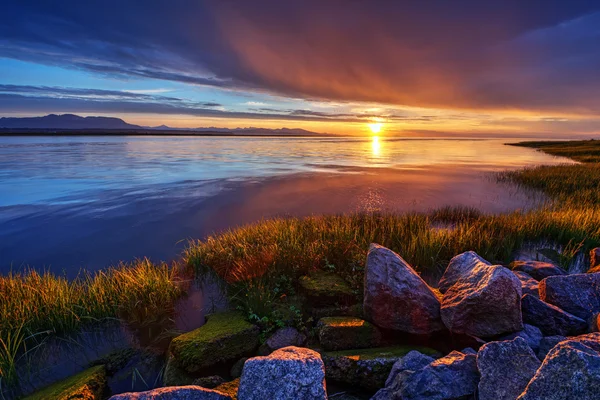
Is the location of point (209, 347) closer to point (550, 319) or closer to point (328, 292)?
point (328, 292)

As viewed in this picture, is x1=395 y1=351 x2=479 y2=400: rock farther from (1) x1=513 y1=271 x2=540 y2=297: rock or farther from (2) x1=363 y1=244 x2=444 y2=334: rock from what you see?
(1) x1=513 y1=271 x2=540 y2=297: rock

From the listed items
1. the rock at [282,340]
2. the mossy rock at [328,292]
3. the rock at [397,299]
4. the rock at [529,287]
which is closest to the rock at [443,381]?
the rock at [397,299]

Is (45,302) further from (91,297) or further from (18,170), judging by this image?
(18,170)

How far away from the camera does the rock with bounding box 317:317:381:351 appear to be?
533 cm

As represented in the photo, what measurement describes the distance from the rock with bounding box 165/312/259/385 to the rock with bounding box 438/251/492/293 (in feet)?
12.0

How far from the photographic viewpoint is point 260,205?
21.3 meters

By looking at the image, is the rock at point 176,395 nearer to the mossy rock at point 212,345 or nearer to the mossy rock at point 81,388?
the mossy rock at point 81,388

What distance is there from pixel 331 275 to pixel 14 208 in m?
22.7

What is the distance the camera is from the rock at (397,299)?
5500 millimetres

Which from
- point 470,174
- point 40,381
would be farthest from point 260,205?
point 470,174

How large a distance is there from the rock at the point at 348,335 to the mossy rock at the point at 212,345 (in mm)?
1327

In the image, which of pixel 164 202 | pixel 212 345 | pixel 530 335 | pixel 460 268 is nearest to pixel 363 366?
pixel 212 345

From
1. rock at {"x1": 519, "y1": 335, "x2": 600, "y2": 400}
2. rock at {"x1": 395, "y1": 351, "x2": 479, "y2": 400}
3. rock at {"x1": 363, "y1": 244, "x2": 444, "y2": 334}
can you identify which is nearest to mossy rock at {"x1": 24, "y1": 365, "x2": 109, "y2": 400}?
rock at {"x1": 395, "y1": 351, "x2": 479, "y2": 400}

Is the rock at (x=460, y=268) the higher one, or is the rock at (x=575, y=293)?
the rock at (x=460, y=268)
